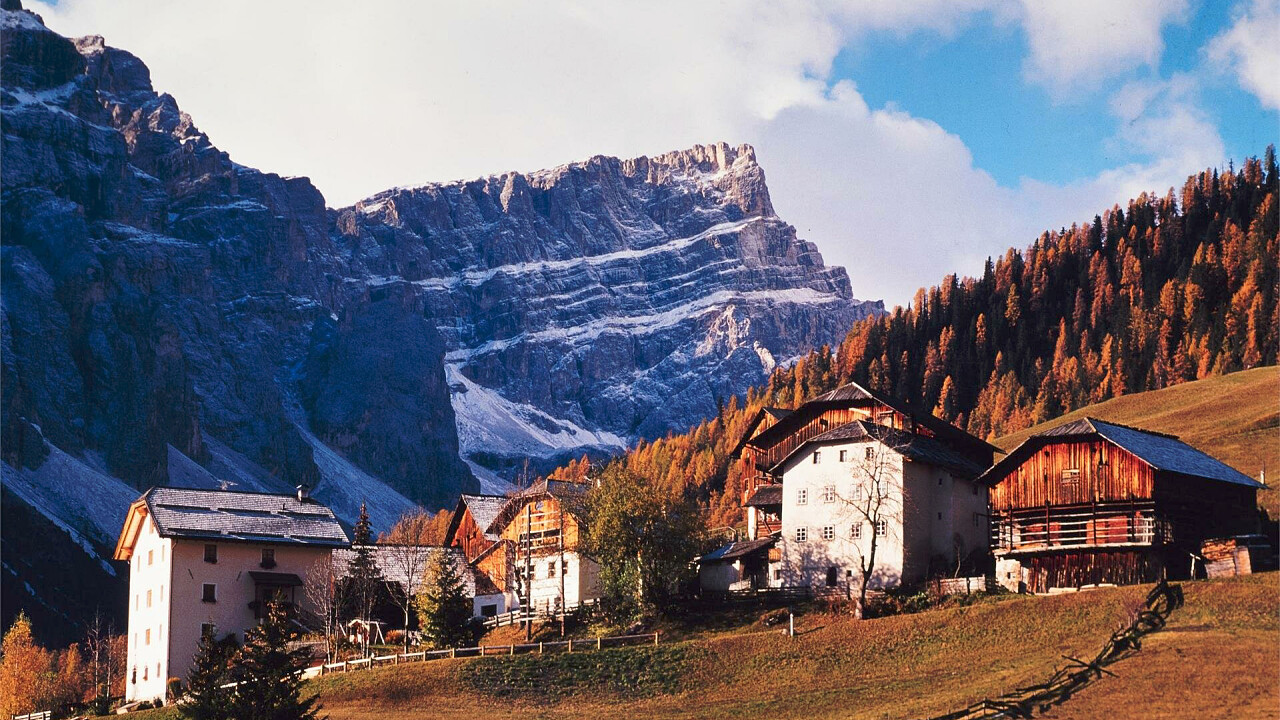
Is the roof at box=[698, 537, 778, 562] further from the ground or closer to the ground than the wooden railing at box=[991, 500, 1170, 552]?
closer to the ground

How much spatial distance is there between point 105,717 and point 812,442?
45.4 metres

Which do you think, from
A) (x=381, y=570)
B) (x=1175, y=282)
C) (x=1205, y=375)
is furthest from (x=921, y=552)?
(x=1175, y=282)

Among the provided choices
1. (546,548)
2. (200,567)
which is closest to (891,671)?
(546,548)

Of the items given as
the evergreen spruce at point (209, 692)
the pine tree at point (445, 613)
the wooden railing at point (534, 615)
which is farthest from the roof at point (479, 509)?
the evergreen spruce at point (209, 692)

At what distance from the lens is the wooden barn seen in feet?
240

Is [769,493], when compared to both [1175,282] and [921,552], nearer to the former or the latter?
[921,552]

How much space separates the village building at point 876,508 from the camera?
274 ft

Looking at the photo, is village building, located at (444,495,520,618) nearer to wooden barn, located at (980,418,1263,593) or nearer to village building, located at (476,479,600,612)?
village building, located at (476,479,600,612)

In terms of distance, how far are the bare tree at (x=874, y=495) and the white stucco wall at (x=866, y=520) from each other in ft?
0.18

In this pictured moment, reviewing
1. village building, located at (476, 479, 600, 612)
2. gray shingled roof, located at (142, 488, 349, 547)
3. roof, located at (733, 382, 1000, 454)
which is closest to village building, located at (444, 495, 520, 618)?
village building, located at (476, 479, 600, 612)

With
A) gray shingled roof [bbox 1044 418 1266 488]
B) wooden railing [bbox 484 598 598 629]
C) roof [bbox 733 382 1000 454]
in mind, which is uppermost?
roof [bbox 733 382 1000 454]

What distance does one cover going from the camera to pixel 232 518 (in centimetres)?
10681

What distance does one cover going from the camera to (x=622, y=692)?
69438mm

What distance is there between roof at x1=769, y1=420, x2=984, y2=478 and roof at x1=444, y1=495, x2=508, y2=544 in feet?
128
